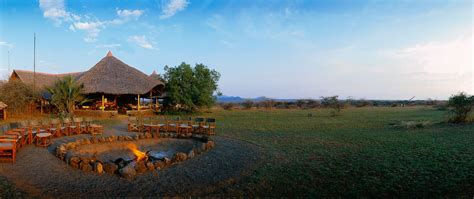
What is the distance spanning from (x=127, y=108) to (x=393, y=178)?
828 inches

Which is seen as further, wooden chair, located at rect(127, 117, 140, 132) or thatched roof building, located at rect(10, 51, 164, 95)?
thatched roof building, located at rect(10, 51, 164, 95)

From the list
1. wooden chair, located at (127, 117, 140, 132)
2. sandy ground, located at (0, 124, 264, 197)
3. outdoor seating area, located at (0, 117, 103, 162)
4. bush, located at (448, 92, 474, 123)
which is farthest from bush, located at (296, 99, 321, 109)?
sandy ground, located at (0, 124, 264, 197)

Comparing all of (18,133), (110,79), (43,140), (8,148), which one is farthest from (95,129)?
(110,79)

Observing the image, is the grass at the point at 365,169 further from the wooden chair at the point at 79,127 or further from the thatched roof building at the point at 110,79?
the thatched roof building at the point at 110,79

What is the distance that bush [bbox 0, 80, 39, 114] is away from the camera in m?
16.8

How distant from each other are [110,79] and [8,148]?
49.3 ft

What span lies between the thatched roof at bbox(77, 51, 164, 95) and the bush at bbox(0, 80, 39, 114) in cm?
343

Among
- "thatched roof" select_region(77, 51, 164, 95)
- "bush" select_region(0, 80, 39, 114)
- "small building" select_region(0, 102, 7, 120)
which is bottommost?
"small building" select_region(0, 102, 7, 120)

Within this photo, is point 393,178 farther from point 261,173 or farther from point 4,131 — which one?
point 4,131

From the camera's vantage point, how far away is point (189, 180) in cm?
488

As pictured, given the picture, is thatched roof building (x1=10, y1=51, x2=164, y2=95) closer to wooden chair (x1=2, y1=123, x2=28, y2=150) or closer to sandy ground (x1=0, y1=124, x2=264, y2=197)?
wooden chair (x1=2, y1=123, x2=28, y2=150)

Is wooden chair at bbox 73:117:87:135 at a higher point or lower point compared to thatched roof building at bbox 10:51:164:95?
lower

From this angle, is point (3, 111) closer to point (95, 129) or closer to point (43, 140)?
point (95, 129)

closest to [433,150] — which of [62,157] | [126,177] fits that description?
[126,177]
